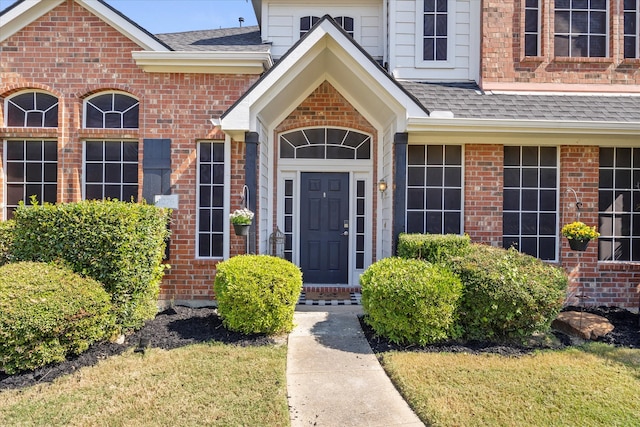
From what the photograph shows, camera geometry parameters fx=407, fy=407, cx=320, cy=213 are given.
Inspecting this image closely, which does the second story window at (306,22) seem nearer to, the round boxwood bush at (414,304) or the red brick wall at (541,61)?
the red brick wall at (541,61)

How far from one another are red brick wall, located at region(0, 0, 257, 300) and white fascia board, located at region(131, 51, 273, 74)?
4.8 inches

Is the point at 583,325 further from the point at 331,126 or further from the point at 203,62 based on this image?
the point at 203,62

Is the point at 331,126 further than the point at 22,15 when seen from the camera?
Yes

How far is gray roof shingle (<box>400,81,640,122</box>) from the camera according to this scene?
6.68 m

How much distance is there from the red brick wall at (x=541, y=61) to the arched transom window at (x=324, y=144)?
260 cm

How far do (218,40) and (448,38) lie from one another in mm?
4727

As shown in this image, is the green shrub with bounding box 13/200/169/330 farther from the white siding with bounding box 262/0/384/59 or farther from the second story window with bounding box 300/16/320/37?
the second story window with bounding box 300/16/320/37

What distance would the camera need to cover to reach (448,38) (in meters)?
8.05

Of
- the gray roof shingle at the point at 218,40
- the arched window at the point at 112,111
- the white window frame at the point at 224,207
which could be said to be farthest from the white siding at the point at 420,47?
the arched window at the point at 112,111

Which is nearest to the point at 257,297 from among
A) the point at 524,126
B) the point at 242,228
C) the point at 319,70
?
the point at 242,228

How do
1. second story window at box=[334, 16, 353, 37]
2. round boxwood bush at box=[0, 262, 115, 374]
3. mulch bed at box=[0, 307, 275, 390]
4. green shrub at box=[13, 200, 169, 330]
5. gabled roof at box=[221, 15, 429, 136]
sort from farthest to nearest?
second story window at box=[334, 16, 353, 37] → gabled roof at box=[221, 15, 429, 136] → green shrub at box=[13, 200, 169, 330] → mulch bed at box=[0, 307, 275, 390] → round boxwood bush at box=[0, 262, 115, 374]

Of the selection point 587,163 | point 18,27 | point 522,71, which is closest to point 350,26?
point 522,71

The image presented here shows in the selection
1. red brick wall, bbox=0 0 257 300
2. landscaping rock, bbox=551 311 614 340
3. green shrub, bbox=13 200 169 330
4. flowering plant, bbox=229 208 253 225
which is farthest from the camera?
red brick wall, bbox=0 0 257 300

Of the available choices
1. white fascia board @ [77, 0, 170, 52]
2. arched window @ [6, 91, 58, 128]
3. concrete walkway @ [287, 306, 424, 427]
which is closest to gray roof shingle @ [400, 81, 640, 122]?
concrete walkway @ [287, 306, 424, 427]
